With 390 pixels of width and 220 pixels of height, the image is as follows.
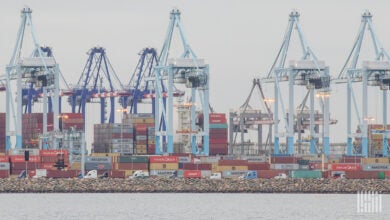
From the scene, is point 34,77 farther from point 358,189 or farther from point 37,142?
point 358,189

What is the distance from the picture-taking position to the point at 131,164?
127938 millimetres

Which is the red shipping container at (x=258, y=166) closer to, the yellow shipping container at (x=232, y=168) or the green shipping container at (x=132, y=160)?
the yellow shipping container at (x=232, y=168)

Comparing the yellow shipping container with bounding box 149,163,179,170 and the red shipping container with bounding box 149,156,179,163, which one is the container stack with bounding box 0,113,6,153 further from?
the yellow shipping container with bounding box 149,163,179,170

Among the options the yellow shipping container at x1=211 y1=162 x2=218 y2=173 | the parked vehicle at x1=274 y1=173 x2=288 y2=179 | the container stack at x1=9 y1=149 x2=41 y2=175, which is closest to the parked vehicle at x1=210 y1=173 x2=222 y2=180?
the yellow shipping container at x1=211 y1=162 x2=218 y2=173

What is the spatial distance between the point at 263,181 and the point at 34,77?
39513 mm

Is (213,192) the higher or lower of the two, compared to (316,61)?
lower

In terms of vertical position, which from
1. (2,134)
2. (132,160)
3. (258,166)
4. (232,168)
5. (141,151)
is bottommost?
(232,168)

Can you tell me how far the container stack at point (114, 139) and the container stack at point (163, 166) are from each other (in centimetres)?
2352

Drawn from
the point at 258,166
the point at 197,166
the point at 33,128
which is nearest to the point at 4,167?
the point at 197,166

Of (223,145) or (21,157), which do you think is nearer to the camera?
(21,157)

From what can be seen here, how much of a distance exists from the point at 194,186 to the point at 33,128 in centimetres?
4704

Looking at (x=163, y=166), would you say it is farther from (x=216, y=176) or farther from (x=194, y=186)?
(x=194, y=186)
